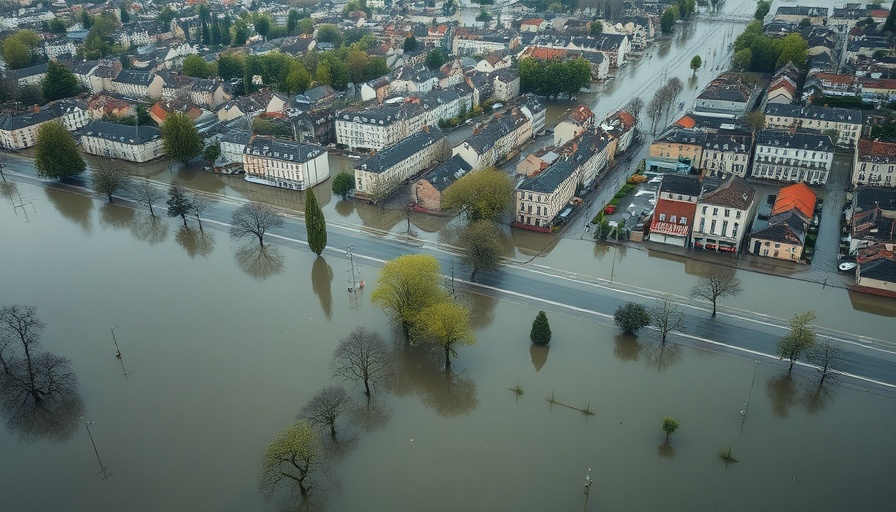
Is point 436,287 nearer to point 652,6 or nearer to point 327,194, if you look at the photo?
point 327,194

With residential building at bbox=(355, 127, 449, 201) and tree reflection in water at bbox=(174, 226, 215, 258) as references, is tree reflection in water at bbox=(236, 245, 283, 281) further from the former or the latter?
residential building at bbox=(355, 127, 449, 201)

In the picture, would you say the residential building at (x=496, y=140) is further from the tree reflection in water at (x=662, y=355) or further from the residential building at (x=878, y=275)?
the residential building at (x=878, y=275)

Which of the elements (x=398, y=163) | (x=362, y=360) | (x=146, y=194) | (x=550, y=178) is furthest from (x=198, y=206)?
(x=550, y=178)

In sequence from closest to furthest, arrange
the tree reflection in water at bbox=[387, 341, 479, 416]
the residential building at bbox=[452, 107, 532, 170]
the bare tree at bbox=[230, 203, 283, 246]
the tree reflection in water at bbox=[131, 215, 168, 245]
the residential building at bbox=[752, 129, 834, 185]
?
the tree reflection in water at bbox=[387, 341, 479, 416] → the bare tree at bbox=[230, 203, 283, 246] → the tree reflection in water at bbox=[131, 215, 168, 245] → the residential building at bbox=[752, 129, 834, 185] → the residential building at bbox=[452, 107, 532, 170]

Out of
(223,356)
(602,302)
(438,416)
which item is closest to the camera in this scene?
(438,416)

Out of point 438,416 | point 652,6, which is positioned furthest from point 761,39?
A: point 438,416

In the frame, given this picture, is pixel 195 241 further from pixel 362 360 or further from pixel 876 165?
pixel 876 165

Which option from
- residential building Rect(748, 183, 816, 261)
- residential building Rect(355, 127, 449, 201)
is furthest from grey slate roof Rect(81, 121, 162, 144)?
residential building Rect(748, 183, 816, 261)

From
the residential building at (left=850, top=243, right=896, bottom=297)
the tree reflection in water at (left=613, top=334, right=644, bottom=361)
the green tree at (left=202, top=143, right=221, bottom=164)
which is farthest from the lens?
the green tree at (left=202, top=143, right=221, bottom=164)
